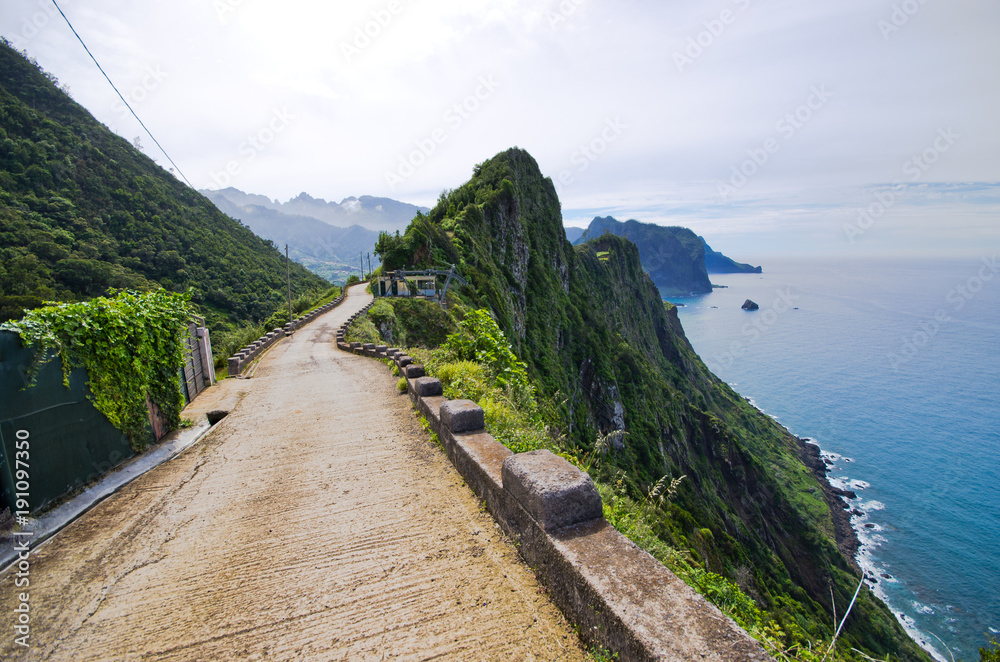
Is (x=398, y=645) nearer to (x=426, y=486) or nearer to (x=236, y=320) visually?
(x=426, y=486)

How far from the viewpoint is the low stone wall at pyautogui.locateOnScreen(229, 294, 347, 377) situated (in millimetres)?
13867

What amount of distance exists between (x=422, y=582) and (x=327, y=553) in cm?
107

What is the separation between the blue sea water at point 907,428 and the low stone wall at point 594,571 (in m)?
0.96

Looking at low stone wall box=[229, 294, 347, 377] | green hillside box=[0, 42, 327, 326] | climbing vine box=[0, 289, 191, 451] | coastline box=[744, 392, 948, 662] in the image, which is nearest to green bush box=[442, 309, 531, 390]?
climbing vine box=[0, 289, 191, 451]

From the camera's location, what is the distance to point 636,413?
50719 millimetres

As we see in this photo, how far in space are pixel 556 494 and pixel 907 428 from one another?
10719 cm

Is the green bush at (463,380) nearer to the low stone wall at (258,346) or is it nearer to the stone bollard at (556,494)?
the stone bollard at (556,494)

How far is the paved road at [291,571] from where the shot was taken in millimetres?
2996

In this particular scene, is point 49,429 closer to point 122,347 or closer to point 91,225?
point 122,347

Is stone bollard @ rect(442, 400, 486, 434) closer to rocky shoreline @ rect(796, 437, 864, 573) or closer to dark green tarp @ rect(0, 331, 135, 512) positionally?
dark green tarp @ rect(0, 331, 135, 512)

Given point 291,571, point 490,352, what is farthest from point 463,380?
point 291,571

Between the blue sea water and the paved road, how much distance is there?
2.62 metres

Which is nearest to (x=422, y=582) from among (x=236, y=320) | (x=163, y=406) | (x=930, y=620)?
(x=163, y=406)

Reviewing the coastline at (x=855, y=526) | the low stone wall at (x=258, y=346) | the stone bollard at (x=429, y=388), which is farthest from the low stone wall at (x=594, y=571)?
the coastline at (x=855, y=526)
